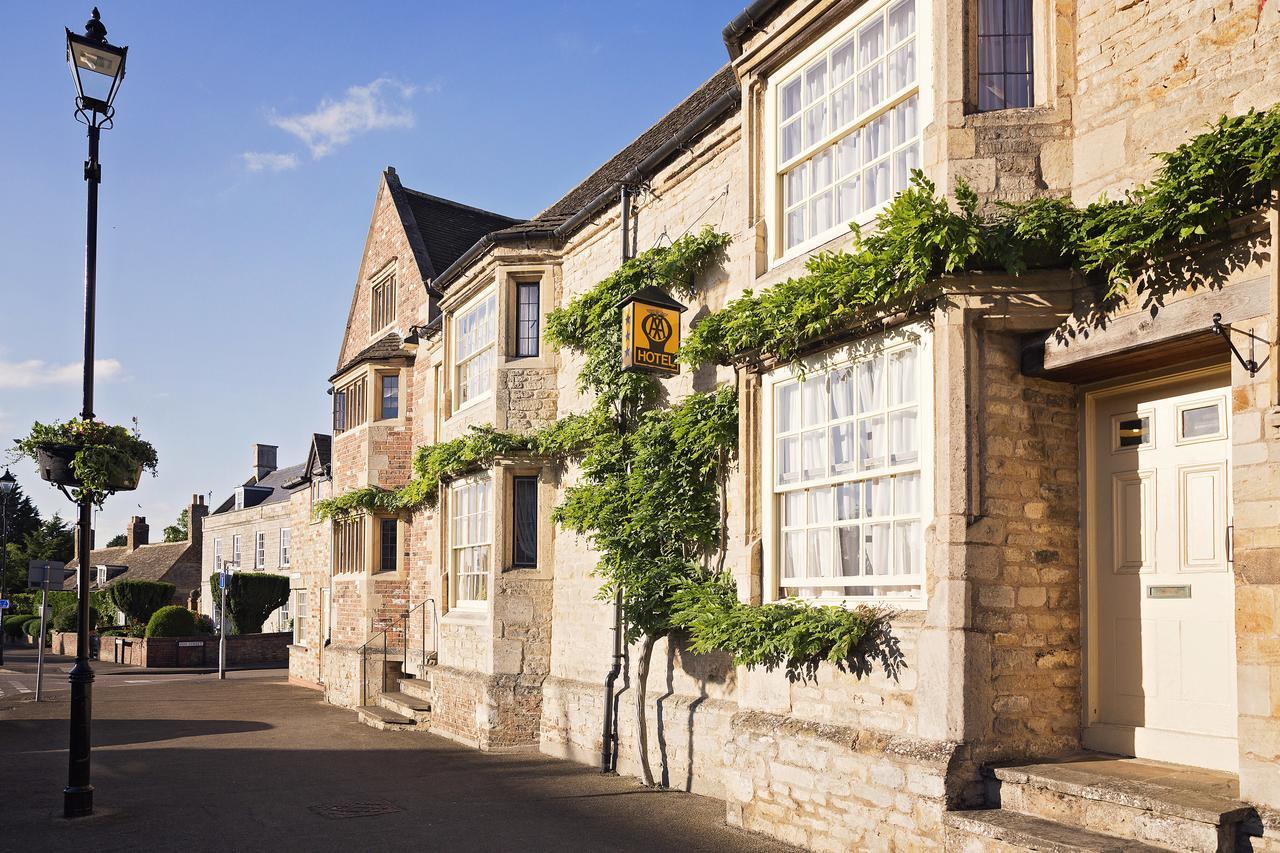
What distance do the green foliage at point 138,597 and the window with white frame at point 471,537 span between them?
3024 cm

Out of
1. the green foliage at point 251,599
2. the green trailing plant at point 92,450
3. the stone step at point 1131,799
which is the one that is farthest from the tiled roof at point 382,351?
the green foliage at point 251,599

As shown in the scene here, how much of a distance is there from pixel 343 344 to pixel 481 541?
1209 cm

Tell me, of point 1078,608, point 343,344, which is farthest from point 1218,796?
point 343,344

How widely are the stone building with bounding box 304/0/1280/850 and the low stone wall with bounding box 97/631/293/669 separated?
1140 inches

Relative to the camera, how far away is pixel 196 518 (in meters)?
58.7

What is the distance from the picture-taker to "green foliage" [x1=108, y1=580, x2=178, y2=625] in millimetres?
41844

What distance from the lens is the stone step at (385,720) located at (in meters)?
17.1

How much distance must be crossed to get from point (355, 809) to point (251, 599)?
101 ft

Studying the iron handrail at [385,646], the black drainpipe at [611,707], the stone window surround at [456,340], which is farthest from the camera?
the iron handrail at [385,646]

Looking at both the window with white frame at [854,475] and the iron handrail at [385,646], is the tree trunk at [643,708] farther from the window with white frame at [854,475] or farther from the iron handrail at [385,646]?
the iron handrail at [385,646]

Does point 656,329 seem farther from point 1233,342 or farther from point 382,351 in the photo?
point 382,351

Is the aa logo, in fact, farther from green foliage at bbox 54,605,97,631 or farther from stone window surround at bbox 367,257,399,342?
green foliage at bbox 54,605,97,631

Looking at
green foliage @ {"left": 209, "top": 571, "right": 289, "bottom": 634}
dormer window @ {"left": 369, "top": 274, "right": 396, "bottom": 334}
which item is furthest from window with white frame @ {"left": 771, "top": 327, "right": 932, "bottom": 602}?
green foliage @ {"left": 209, "top": 571, "right": 289, "bottom": 634}

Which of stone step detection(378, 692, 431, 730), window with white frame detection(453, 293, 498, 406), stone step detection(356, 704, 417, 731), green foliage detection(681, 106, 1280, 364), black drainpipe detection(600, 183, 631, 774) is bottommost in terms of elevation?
stone step detection(356, 704, 417, 731)
